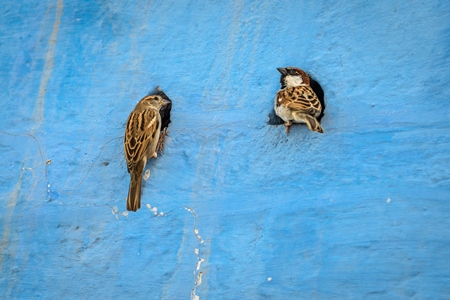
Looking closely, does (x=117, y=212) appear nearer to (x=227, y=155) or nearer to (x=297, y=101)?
(x=227, y=155)

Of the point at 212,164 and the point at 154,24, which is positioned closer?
the point at 212,164

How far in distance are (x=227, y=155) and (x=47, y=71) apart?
4.46 ft

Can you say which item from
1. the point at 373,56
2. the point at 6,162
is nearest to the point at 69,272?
the point at 6,162

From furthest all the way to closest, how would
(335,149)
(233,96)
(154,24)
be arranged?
(154,24)
(233,96)
(335,149)

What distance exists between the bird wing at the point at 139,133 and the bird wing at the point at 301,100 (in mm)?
803

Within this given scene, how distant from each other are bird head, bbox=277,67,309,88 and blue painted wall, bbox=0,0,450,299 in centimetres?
8

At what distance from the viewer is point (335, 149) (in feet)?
13.1

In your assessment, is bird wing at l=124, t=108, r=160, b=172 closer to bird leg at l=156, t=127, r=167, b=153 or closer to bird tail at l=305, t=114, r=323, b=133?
bird leg at l=156, t=127, r=167, b=153

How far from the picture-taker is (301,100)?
4.05m

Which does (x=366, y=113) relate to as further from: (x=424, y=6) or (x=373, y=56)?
(x=424, y=6)

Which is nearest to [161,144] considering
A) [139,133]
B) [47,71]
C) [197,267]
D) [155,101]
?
[139,133]

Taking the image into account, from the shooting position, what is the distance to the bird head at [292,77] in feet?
13.7

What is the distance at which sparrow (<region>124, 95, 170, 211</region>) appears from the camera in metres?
4.17

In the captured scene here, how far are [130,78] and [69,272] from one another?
4.13ft
